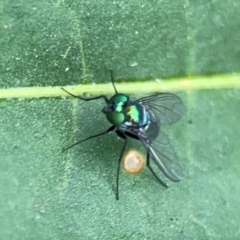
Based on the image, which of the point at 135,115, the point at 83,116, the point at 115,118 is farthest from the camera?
the point at 135,115

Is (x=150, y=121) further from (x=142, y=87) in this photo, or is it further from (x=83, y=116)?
(x=83, y=116)

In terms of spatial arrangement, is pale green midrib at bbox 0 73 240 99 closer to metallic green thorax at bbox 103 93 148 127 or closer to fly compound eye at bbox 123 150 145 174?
metallic green thorax at bbox 103 93 148 127

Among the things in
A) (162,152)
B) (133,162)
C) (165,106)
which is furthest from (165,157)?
(165,106)

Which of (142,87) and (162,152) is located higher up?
(142,87)

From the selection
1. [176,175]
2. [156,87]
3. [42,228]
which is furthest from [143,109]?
[42,228]

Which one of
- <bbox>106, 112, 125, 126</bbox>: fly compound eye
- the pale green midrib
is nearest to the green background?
the pale green midrib

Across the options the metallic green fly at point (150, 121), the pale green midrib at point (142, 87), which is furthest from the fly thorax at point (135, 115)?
the pale green midrib at point (142, 87)

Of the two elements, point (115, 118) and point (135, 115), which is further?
point (135, 115)
